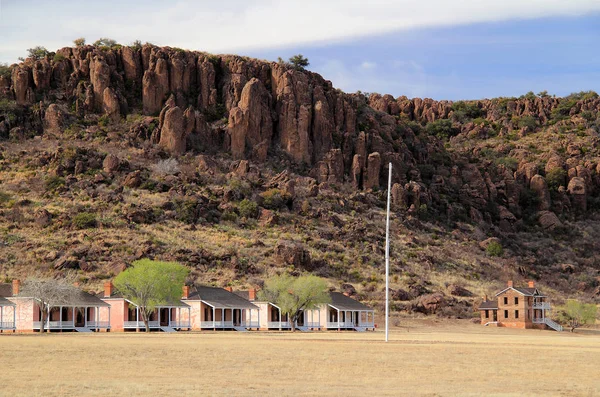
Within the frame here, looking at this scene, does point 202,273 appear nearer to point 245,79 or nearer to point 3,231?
point 3,231

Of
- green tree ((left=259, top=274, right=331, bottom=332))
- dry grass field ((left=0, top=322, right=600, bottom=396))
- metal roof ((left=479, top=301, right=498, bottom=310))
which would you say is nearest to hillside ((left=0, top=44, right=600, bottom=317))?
metal roof ((left=479, top=301, right=498, bottom=310))

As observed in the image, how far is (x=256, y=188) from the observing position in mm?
122312

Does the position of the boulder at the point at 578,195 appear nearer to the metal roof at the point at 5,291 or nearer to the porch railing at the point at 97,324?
the porch railing at the point at 97,324

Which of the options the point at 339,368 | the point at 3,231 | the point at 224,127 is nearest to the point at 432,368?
the point at 339,368

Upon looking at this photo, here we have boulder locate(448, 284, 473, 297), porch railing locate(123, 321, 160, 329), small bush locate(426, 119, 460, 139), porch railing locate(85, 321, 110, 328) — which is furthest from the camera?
small bush locate(426, 119, 460, 139)

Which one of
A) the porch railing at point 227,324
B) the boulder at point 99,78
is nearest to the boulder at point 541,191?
the boulder at point 99,78

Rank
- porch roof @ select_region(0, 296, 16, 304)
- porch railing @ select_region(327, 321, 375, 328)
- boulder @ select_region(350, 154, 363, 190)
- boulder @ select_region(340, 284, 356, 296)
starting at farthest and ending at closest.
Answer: boulder @ select_region(350, 154, 363, 190)
boulder @ select_region(340, 284, 356, 296)
porch railing @ select_region(327, 321, 375, 328)
porch roof @ select_region(0, 296, 16, 304)

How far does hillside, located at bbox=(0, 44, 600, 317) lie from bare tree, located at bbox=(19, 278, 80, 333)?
23.0 metres

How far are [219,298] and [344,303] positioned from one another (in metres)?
12.9

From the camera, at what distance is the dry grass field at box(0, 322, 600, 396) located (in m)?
29.9

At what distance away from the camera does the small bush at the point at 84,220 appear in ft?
354

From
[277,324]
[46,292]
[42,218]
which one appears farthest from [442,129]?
[46,292]

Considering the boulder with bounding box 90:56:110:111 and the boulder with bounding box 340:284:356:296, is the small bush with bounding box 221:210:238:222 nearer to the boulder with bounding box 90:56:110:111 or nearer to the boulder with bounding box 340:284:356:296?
the boulder with bounding box 340:284:356:296

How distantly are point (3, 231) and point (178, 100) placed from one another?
3588cm
